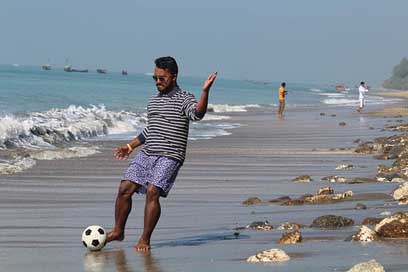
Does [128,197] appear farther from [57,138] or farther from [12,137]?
[57,138]

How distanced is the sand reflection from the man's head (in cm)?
135

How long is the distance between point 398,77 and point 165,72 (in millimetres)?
181179

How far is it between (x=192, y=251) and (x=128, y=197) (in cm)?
80

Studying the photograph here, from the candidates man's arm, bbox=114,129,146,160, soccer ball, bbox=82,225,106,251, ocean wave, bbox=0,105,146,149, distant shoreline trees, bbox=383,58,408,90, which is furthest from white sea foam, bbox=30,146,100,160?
distant shoreline trees, bbox=383,58,408,90

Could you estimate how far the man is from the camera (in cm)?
687

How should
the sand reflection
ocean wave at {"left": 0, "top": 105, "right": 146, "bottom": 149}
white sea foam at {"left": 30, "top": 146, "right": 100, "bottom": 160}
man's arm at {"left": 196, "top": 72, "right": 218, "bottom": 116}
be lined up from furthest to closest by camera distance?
ocean wave at {"left": 0, "top": 105, "right": 146, "bottom": 149} < white sea foam at {"left": 30, "top": 146, "right": 100, "bottom": 160} < man's arm at {"left": 196, "top": 72, "right": 218, "bottom": 116} < the sand reflection

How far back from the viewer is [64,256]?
251 inches

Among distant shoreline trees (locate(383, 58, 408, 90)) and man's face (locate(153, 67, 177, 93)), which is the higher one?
distant shoreline trees (locate(383, 58, 408, 90))

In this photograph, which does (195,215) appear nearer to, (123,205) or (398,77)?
(123,205)

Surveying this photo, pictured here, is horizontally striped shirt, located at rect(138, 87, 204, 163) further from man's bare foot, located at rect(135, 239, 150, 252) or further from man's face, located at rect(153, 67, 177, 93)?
man's bare foot, located at rect(135, 239, 150, 252)

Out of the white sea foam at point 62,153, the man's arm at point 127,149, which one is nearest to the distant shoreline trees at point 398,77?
the white sea foam at point 62,153

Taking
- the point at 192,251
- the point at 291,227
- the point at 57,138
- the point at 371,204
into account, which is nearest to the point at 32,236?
the point at 192,251

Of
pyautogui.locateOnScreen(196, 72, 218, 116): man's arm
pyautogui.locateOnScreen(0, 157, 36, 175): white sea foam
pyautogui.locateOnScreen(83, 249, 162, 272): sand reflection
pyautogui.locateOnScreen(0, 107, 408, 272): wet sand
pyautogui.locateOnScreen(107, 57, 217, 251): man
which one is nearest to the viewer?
pyautogui.locateOnScreen(83, 249, 162, 272): sand reflection

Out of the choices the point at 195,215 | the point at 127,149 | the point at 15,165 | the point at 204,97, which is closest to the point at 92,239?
the point at 127,149
